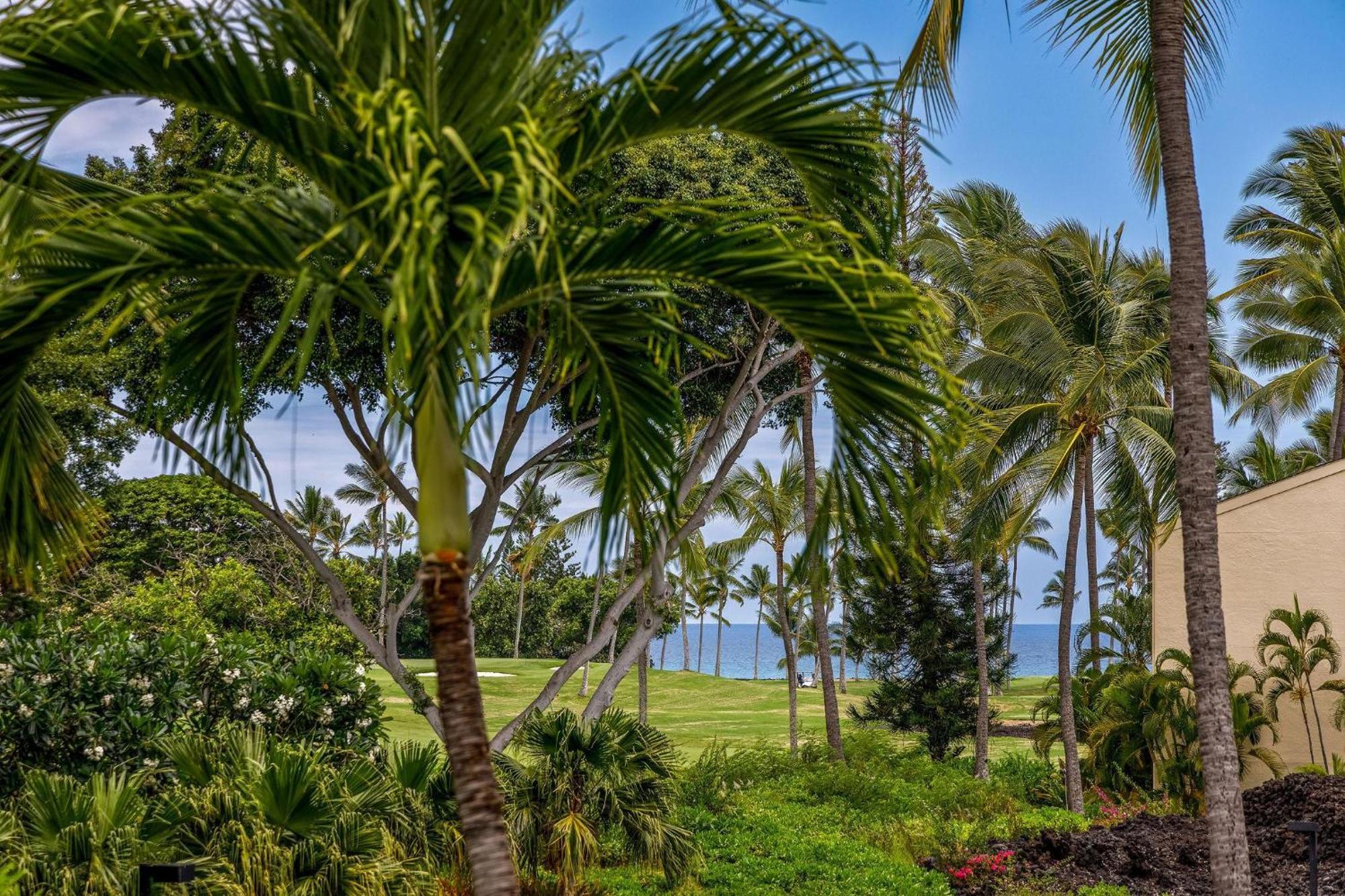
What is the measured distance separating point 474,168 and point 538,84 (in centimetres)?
109

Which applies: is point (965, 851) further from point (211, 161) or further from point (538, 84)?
point (211, 161)

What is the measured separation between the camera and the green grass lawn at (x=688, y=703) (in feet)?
105

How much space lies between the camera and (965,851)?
12430mm

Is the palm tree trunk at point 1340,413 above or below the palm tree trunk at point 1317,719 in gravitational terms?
above

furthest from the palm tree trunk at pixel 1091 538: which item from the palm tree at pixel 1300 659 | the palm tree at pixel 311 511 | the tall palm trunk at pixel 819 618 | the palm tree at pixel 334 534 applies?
the palm tree at pixel 334 534

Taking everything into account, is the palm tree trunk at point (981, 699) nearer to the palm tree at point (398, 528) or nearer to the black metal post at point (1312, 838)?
the black metal post at point (1312, 838)

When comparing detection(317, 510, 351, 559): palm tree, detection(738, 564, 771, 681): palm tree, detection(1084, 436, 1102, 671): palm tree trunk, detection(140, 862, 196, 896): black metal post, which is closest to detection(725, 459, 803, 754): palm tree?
detection(1084, 436, 1102, 671): palm tree trunk

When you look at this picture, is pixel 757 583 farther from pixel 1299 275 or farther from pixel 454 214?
pixel 454 214

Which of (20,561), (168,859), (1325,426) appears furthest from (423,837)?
(1325,426)

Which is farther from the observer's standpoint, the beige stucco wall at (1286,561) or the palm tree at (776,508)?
the palm tree at (776,508)

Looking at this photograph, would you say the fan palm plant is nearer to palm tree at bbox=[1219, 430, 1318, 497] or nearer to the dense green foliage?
the dense green foliage

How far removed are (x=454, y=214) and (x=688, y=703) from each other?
146ft

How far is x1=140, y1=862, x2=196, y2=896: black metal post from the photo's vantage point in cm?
479

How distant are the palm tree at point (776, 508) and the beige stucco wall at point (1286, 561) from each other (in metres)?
10.8
